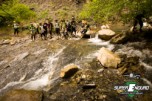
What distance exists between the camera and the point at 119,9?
17.8 metres

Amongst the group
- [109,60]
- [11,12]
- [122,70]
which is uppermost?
[11,12]

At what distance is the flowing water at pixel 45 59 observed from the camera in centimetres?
1402

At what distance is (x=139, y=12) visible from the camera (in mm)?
18594

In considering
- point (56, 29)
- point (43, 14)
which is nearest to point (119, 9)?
point (56, 29)

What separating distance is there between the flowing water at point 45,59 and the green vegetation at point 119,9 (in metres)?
2.32

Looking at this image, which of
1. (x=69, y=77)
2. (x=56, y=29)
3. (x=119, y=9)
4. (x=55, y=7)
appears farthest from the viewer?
(x=55, y=7)

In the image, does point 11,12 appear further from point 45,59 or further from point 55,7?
point 45,59

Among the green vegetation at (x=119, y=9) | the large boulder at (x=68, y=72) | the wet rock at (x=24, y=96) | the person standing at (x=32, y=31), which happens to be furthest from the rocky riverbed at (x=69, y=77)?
the person standing at (x=32, y=31)

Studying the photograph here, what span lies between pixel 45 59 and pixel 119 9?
6.55 metres

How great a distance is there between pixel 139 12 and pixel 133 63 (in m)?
6.21

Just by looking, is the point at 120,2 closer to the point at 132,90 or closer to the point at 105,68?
the point at 105,68

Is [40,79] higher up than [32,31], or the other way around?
[32,31]

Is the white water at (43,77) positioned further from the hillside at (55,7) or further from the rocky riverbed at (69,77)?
the hillside at (55,7)

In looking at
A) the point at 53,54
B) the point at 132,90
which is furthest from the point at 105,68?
the point at 53,54
